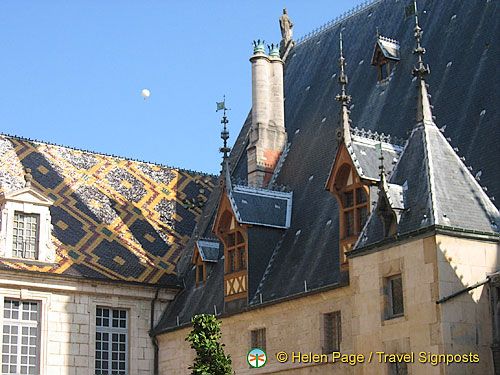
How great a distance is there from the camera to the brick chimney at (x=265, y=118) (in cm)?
2383

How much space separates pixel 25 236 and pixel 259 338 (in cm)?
635

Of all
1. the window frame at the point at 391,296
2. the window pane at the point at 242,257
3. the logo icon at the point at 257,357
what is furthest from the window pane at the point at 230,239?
the window frame at the point at 391,296

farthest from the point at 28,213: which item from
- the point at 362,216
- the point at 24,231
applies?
the point at 362,216

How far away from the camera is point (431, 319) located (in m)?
15.1

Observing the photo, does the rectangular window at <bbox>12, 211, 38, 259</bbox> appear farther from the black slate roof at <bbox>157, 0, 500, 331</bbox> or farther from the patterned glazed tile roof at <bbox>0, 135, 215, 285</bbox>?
the black slate roof at <bbox>157, 0, 500, 331</bbox>

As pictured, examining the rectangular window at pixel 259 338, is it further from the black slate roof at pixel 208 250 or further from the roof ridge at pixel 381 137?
the roof ridge at pixel 381 137

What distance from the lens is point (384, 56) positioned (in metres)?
22.5

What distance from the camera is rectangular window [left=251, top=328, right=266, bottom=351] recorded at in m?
20.1

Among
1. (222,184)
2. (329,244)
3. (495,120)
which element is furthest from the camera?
(222,184)

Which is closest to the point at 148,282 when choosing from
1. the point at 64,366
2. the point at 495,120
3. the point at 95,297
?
the point at 95,297

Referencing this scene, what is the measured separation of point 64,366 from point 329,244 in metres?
6.90

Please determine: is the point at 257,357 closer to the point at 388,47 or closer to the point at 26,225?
the point at 26,225

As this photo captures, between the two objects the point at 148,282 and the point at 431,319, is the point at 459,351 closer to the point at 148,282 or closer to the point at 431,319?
the point at 431,319

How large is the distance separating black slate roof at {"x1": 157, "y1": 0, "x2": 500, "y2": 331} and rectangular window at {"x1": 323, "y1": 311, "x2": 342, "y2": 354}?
2.08 ft
